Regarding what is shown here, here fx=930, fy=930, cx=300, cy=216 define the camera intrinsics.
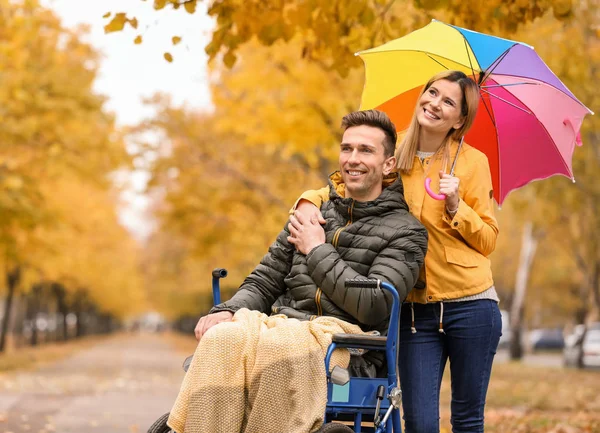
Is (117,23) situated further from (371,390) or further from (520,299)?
(520,299)

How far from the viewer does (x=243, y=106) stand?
16250 millimetres

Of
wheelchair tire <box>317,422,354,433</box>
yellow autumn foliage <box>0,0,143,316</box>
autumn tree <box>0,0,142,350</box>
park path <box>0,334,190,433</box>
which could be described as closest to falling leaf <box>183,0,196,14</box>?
wheelchair tire <box>317,422,354,433</box>

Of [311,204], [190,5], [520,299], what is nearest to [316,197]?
[311,204]

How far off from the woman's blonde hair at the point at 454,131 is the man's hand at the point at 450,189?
257 millimetres

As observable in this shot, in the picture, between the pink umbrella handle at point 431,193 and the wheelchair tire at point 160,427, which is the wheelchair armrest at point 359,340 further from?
the wheelchair tire at point 160,427

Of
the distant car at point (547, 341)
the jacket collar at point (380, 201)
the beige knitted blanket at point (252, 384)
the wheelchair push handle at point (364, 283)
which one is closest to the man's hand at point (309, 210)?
the jacket collar at point (380, 201)

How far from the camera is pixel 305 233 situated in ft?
14.0

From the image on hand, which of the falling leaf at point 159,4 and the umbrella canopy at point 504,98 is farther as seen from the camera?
the falling leaf at point 159,4

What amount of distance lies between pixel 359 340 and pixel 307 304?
0.44 metres

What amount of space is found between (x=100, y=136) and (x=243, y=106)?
3331 millimetres

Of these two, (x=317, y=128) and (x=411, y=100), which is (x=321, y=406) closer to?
(x=411, y=100)

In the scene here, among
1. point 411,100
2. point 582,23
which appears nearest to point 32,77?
point 582,23

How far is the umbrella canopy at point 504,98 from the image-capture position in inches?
190

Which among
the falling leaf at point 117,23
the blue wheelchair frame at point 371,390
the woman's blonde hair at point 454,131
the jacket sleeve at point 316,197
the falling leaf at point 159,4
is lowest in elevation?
the blue wheelchair frame at point 371,390
